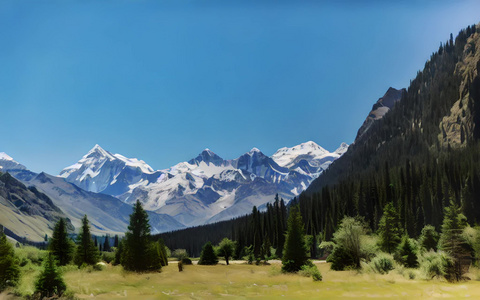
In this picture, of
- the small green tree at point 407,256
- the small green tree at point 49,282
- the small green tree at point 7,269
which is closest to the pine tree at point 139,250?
the small green tree at point 7,269

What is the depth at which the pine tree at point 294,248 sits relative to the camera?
61750mm

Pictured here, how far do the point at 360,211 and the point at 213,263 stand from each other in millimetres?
68736

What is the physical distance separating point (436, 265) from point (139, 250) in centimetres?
4401

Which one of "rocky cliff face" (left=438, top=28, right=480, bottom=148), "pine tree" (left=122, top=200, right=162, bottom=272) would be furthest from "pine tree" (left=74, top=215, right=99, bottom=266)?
"rocky cliff face" (left=438, top=28, right=480, bottom=148)

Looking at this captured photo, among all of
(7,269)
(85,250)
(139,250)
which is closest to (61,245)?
(85,250)

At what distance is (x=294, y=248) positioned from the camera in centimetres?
6297

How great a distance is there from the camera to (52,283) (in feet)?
99.9

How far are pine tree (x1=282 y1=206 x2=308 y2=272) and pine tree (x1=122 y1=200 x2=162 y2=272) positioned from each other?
72.7 ft

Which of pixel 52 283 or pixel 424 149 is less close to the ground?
pixel 424 149

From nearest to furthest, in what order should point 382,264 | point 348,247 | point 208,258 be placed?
point 382,264
point 348,247
point 208,258

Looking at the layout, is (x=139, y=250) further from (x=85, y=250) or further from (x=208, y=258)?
(x=208, y=258)

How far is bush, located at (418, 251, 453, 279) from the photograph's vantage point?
139 ft

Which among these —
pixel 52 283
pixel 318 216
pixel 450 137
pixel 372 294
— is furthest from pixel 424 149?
pixel 52 283

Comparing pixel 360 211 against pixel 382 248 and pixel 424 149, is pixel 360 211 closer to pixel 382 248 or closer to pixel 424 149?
pixel 382 248
